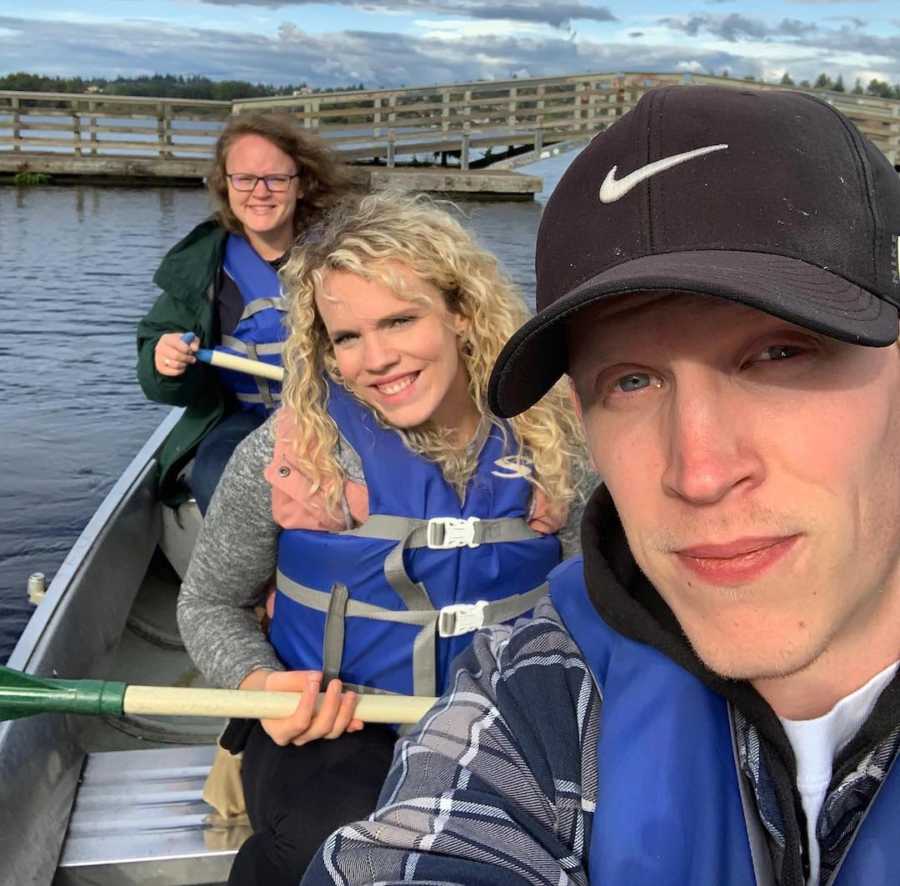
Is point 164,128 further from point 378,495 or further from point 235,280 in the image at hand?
point 378,495

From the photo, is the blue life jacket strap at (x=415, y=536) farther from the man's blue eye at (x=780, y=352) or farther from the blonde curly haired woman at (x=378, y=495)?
the man's blue eye at (x=780, y=352)

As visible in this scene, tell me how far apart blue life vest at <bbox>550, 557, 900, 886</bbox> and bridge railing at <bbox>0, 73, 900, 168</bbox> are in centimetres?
1779

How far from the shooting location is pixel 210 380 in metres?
3.64

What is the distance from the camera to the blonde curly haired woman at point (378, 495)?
2023 mm

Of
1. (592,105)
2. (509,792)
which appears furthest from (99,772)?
(592,105)

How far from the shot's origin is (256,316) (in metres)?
3.64

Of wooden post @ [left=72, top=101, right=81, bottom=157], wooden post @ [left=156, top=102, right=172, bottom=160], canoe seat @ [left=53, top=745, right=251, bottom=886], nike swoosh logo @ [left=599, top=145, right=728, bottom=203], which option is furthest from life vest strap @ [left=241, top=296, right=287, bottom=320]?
wooden post @ [left=72, top=101, right=81, bottom=157]

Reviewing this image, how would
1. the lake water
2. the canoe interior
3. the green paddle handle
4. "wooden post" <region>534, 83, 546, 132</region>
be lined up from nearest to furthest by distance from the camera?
the green paddle handle, the canoe interior, the lake water, "wooden post" <region>534, 83, 546, 132</region>

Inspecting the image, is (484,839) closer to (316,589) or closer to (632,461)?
(632,461)

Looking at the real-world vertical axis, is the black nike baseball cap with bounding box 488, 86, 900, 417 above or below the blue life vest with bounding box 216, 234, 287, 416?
above

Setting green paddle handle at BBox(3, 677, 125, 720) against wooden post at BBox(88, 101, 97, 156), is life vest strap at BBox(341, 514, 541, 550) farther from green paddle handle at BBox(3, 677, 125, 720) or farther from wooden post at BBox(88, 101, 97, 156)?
wooden post at BBox(88, 101, 97, 156)

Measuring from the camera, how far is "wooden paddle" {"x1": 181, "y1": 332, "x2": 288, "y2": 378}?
3.45 m

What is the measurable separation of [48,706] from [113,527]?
1375 mm

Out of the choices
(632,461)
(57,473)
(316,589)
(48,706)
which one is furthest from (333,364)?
(57,473)
